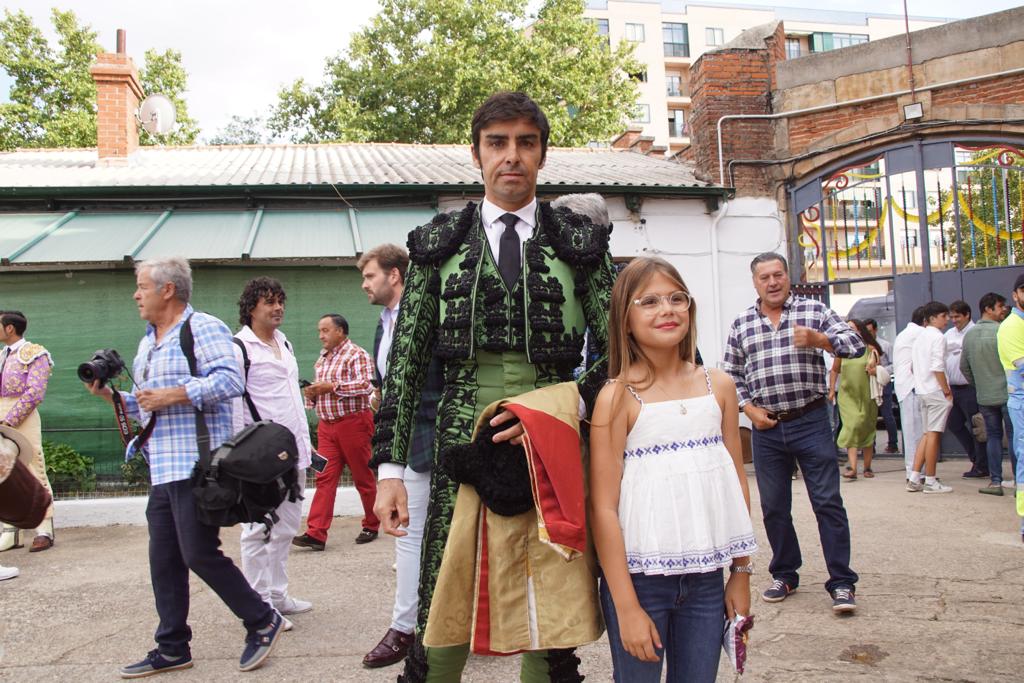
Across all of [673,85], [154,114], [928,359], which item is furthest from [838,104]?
[673,85]

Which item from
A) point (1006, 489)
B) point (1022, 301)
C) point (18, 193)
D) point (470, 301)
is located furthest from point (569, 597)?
point (18, 193)

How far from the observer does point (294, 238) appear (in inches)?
390

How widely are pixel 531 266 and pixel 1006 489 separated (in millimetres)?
8065

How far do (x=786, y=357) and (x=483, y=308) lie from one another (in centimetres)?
285

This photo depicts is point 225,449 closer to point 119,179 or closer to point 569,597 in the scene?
point 569,597

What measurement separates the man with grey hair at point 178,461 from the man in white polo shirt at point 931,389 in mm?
7012

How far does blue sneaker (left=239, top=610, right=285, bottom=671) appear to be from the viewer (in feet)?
13.4

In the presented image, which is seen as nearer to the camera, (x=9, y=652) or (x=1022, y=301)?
(x=9, y=652)

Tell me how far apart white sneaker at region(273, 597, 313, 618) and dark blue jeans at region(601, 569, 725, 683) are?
10.3 ft

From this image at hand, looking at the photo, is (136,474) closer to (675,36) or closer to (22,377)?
(22,377)

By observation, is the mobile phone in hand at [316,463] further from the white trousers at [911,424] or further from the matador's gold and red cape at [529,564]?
the white trousers at [911,424]

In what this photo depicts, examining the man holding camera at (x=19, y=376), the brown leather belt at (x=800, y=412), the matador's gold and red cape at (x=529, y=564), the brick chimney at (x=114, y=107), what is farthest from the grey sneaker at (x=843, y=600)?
the brick chimney at (x=114, y=107)

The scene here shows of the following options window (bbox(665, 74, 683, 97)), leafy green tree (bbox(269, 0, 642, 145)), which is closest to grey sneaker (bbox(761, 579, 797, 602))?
leafy green tree (bbox(269, 0, 642, 145))

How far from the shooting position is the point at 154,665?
4.03 metres
